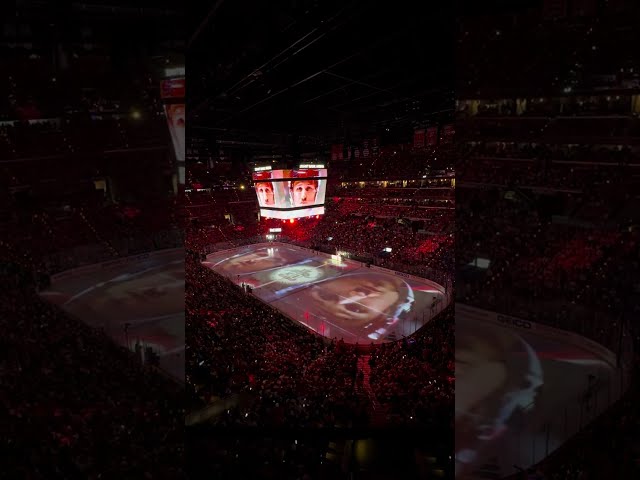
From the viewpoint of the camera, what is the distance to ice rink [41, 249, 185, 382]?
8359 millimetres

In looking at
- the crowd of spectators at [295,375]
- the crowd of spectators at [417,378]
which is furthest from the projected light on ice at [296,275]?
the crowd of spectators at [417,378]

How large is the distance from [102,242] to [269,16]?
11932mm

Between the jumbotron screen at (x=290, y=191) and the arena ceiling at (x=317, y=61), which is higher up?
the arena ceiling at (x=317, y=61)

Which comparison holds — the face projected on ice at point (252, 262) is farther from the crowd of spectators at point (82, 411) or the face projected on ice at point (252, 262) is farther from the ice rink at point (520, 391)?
the crowd of spectators at point (82, 411)

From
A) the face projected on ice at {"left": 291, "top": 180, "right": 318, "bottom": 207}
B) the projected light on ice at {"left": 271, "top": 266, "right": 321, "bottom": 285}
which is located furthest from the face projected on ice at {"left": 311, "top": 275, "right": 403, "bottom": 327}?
the face projected on ice at {"left": 291, "top": 180, "right": 318, "bottom": 207}

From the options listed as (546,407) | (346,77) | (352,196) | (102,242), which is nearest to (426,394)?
(546,407)

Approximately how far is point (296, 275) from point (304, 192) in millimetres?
3206

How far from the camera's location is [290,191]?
1330cm

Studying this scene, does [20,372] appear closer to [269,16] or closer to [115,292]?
[269,16]

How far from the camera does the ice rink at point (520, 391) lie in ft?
16.7

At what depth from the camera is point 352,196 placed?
23.5m

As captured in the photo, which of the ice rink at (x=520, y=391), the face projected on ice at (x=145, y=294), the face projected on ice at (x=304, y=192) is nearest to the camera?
the ice rink at (x=520, y=391)

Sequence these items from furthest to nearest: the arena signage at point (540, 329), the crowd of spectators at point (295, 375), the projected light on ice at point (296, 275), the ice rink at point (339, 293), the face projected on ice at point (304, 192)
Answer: the projected light on ice at point (296, 275) < the face projected on ice at point (304, 192) < the ice rink at point (339, 293) < the arena signage at point (540, 329) < the crowd of spectators at point (295, 375)

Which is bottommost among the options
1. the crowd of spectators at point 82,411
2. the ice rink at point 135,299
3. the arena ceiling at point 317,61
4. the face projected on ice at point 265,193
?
the ice rink at point 135,299
